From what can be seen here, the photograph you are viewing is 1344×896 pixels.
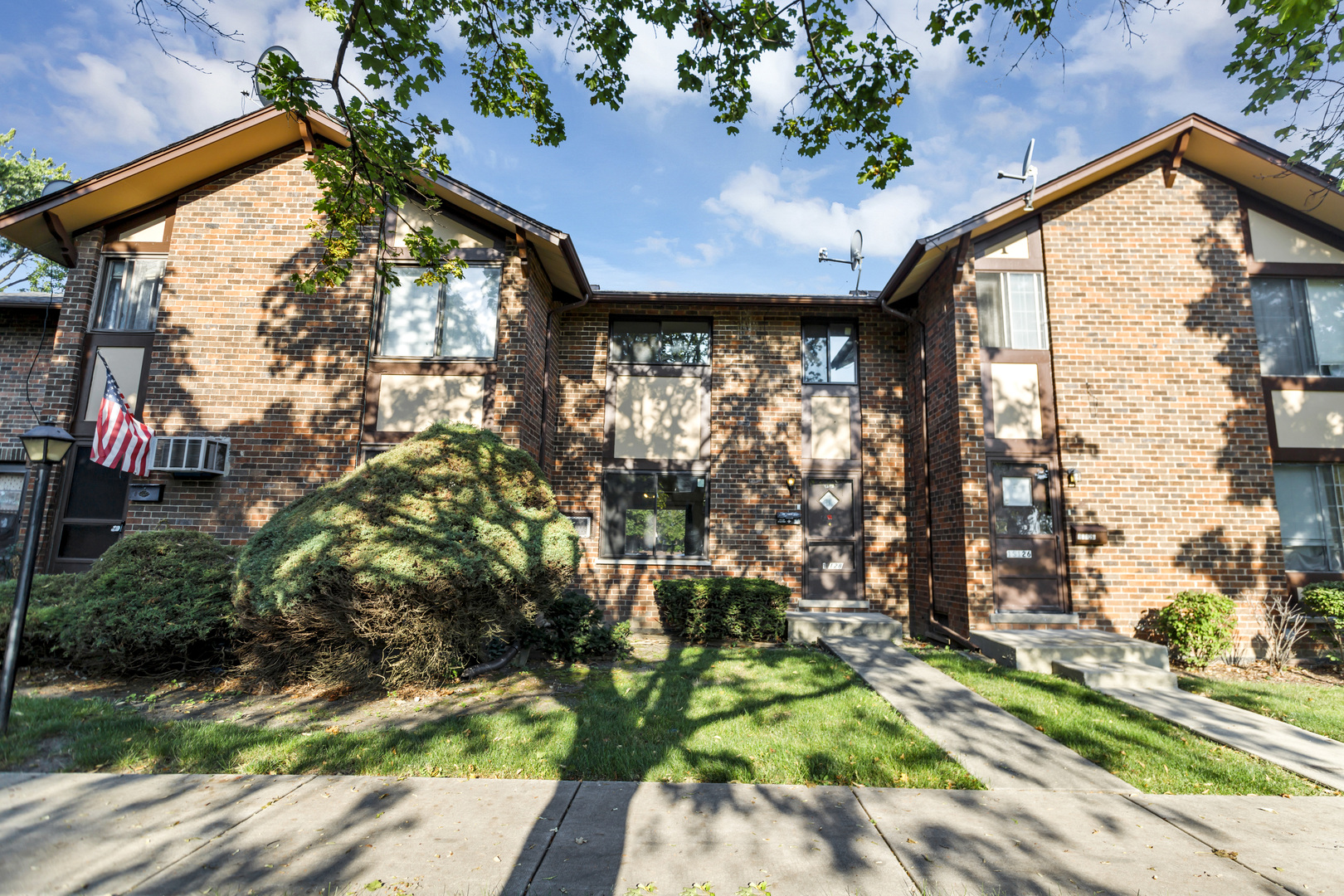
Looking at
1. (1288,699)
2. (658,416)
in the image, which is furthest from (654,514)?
(1288,699)

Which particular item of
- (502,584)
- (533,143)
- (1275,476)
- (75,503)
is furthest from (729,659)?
(75,503)

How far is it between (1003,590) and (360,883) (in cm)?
893

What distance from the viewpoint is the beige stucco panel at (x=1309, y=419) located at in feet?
30.5

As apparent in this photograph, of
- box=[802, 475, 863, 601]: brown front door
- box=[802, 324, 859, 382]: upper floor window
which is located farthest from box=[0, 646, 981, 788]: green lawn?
box=[802, 324, 859, 382]: upper floor window

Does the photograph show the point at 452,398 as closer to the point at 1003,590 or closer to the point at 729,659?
the point at 729,659

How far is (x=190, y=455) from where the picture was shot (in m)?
9.21

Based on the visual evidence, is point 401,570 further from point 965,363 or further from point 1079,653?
point 965,363

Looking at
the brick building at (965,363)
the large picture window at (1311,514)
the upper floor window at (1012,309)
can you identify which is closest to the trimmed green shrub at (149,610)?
the brick building at (965,363)

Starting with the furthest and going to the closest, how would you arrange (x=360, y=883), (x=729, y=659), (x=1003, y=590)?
(x=1003, y=590)
(x=729, y=659)
(x=360, y=883)

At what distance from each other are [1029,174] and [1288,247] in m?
4.31

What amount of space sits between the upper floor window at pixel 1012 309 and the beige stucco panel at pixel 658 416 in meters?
4.81

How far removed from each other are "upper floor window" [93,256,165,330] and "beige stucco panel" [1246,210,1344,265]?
17.1 meters

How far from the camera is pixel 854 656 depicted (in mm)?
8148

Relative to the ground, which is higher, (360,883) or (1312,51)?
(1312,51)
